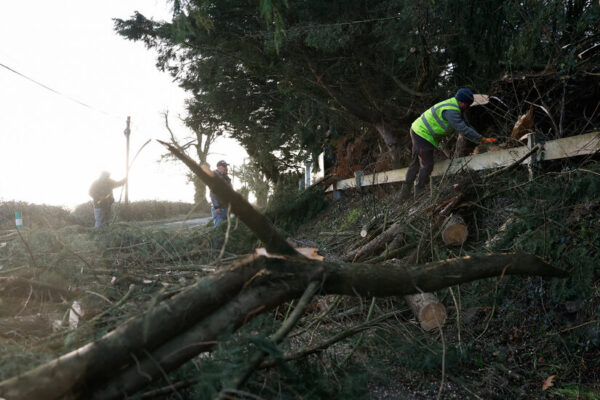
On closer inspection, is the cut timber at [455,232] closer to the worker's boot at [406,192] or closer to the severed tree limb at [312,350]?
the severed tree limb at [312,350]

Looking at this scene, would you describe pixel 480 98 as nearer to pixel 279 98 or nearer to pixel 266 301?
pixel 266 301

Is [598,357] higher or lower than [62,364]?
lower

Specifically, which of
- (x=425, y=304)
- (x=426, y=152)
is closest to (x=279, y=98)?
(x=426, y=152)

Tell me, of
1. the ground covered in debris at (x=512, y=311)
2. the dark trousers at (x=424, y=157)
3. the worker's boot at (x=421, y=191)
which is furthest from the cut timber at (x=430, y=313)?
the dark trousers at (x=424, y=157)

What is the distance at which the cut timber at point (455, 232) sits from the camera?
455 cm

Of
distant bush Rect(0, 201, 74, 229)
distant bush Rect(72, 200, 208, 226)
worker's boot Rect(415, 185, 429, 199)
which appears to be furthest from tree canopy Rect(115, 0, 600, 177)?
distant bush Rect(72, 200, 208, 226)

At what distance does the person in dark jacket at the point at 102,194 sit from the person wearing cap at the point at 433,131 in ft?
18.8

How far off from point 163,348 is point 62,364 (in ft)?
1.42

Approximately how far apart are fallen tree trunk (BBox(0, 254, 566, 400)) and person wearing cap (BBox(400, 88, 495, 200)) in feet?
11.5

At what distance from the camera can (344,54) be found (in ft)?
27.3

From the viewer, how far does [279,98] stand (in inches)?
518

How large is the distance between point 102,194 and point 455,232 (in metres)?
6.76

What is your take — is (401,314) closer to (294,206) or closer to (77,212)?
(294,206)

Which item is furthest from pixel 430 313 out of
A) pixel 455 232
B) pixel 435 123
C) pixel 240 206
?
pixel 435 123
